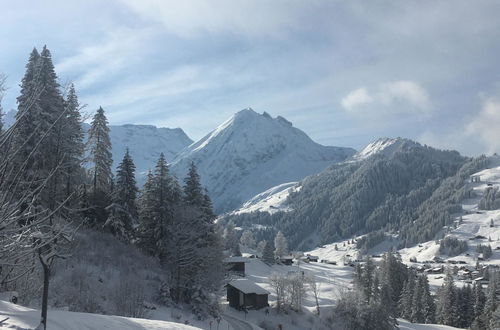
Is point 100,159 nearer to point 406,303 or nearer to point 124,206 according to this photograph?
point 124,206

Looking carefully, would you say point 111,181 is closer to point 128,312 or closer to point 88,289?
point 88,289

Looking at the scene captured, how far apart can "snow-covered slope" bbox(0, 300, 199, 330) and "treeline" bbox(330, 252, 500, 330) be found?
45589 millimetres

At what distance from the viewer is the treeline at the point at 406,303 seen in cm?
5703

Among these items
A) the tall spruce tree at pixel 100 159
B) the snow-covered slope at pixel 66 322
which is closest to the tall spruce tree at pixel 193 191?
the tall spruce tree at pixel 100 159

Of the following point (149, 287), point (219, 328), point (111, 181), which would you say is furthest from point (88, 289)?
point (111, 181)

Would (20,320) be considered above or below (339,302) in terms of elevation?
above

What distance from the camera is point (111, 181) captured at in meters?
55.9

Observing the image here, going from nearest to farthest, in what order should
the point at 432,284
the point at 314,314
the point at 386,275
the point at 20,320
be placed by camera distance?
the point at 20,320
the point at 314,314
the point at 386,275
the point at 432,284

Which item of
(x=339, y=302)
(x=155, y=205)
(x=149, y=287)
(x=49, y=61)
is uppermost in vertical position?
(x=49, y=61)

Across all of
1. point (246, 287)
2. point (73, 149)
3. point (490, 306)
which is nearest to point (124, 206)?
point (73, 149)

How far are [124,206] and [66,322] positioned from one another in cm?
3780

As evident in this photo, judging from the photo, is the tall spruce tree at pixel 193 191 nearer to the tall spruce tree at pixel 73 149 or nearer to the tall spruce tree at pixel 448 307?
the tall spruce tree at pixel 73 149

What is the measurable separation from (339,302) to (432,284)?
94056 mm

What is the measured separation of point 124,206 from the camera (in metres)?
48.5
